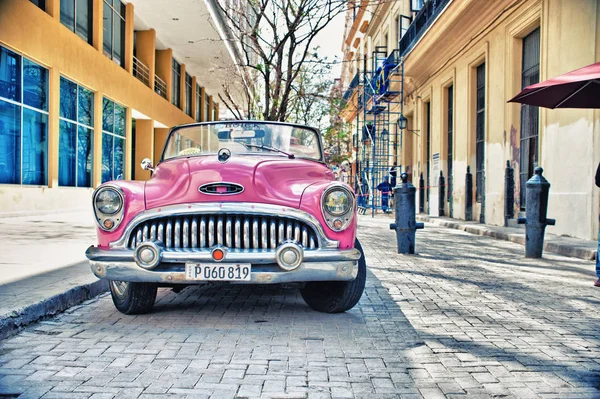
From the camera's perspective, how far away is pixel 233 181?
13.7 feet

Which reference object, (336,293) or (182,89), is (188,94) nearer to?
(182,89)

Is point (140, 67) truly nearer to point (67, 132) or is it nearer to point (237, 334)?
point (67, 132)

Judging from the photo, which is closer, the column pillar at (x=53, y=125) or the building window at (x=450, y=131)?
the column pillar at (x=53, y=125)

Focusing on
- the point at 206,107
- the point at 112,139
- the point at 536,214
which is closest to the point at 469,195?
the point at 536,214

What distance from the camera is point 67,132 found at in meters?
15.6

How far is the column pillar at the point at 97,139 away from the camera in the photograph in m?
17.6

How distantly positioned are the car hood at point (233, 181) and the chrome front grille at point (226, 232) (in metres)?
0.14

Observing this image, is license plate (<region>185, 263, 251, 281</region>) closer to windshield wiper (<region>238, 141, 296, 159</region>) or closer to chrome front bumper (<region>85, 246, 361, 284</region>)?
chrome front bumper (<region>85, 246, 361, 284</region>)

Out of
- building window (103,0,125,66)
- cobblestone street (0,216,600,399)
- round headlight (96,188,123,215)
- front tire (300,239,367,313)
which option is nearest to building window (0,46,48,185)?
building window (103,0,125,66)

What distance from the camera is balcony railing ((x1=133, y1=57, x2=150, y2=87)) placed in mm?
22656

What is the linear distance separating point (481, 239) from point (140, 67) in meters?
16.5

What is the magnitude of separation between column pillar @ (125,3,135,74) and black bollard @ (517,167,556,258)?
54.7 feet

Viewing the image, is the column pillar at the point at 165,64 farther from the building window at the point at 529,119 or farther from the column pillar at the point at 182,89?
the building window at the point at 529,119

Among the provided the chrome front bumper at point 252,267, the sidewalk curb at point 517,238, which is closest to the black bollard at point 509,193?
the sidewalk curb at point 517,238
